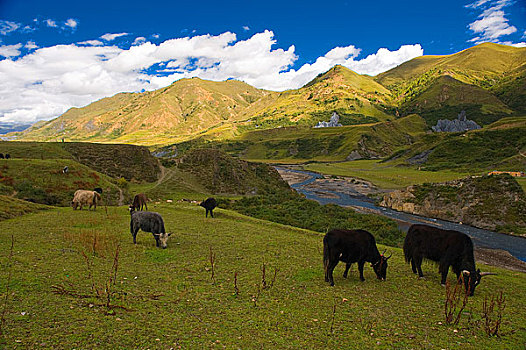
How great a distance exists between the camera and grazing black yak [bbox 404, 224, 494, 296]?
36.0 ft

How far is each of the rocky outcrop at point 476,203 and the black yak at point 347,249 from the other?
121 feet

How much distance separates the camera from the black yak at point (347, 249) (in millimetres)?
10953

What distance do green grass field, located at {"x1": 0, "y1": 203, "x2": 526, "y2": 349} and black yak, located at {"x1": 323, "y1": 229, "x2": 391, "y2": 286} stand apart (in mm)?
773

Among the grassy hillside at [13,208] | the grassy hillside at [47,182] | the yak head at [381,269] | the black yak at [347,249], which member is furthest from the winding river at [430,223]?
the grassy hillside at [47,182]

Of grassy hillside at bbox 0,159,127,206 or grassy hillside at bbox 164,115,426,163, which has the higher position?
grassy hillside at bbox 164,115,426,163

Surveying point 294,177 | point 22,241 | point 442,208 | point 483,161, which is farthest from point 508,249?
point 294,177

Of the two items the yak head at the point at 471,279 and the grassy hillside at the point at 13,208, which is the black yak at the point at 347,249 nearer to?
the yak head at the point at 471,279

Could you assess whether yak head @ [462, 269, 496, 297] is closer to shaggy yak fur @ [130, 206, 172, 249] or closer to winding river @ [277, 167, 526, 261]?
shaggy yak fur @ [130, 206, 172, 249]

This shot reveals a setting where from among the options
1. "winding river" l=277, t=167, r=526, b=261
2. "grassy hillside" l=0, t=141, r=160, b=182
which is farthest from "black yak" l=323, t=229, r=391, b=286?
"grassy hillside" l=0, t=141, r=160, b=182

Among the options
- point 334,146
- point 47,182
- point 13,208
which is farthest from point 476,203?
point 334,146

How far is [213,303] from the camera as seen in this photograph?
880cm

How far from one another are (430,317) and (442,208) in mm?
43965

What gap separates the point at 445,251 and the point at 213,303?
9572 millimetres

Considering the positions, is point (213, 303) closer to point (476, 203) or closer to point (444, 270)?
point (444, 270)
